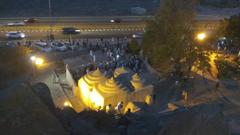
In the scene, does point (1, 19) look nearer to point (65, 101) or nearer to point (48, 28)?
point (48, 28)

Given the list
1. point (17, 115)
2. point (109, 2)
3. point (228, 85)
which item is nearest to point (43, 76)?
point (228, 85)

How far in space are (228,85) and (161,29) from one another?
714 centimetres

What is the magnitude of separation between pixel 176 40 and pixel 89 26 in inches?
759

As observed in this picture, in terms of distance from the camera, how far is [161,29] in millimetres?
32031

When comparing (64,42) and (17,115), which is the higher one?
(17,115)

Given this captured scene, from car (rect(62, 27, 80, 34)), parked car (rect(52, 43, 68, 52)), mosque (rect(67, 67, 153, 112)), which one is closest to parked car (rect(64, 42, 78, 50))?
parked car (rect(52, 43, 68, 52))

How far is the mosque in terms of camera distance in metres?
25.0

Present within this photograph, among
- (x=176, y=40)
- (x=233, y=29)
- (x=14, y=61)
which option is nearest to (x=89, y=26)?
(x=14, y=61)

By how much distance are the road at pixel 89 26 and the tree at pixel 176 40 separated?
1167 cm

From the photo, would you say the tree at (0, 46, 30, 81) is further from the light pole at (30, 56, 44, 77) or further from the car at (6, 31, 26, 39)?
the car at (6, 31, 26, 39)

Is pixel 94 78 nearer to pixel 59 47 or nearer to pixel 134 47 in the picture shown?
pixel 134 47

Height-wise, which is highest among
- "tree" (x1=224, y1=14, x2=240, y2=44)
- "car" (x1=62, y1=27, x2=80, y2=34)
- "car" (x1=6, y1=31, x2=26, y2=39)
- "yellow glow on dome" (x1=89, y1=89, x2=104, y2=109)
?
"tree" (x1=224, y1=14, x2=240, y2=44)

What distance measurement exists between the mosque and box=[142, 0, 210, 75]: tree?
4109 millimetres

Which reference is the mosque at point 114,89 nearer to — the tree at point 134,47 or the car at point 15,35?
the tree at point 134,47
